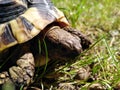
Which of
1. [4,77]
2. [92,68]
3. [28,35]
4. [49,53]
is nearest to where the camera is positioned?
[4,77]

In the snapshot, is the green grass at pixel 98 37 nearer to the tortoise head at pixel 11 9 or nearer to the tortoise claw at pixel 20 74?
the tortoise claw at pixel 20 74

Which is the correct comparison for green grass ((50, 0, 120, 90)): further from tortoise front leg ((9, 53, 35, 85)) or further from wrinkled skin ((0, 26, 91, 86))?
tortoise front leg ((9, 53, 35, 85))

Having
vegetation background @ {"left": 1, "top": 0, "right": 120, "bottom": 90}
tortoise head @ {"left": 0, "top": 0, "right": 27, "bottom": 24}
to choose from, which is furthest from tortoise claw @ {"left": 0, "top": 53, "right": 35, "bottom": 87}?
tortoise head @ {"left": 0, "top": 0, "right": 27, "bottom": 24}

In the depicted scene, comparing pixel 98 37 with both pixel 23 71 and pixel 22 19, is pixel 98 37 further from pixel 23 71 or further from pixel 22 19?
pixel 23 71

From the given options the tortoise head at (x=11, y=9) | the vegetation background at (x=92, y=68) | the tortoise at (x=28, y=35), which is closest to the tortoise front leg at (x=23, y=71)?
the tortoise at (x=28, y=35)

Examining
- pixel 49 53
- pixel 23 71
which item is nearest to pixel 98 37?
pixel 49 53

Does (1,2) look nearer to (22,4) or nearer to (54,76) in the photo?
(22,4)

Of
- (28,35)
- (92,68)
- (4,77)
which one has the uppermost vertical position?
(28,35)

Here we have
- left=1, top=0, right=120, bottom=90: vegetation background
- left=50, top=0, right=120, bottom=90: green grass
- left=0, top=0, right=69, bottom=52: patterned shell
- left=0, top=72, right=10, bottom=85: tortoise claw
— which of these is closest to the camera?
left=0, top=72, right=10, bottom=85: tortoise claw
